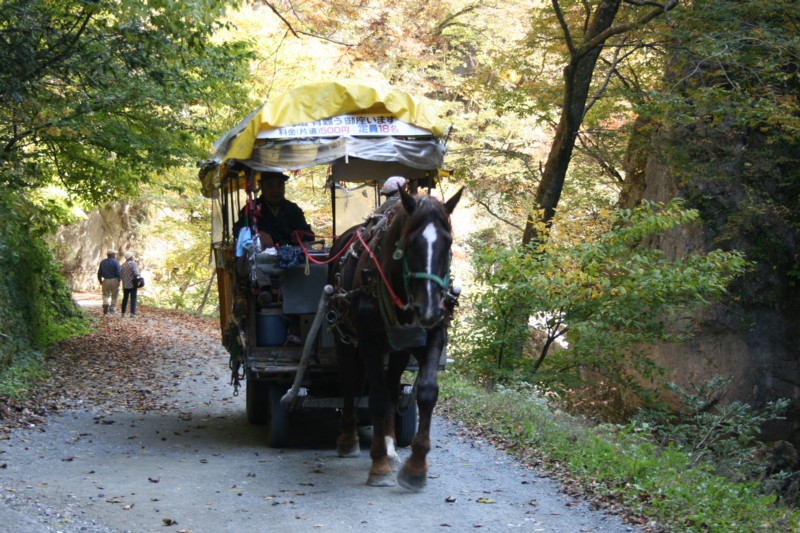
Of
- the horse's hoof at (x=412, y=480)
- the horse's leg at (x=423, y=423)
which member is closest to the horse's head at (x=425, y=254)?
the horse's leg at (x=423, y=423)

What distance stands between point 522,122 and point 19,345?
49.4 feet

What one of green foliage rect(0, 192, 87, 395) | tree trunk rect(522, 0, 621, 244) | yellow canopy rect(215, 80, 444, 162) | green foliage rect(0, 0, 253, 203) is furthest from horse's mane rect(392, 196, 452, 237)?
tree trunk rect(522, 0, 621, 244)

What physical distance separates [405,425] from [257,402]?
2150 millimetres

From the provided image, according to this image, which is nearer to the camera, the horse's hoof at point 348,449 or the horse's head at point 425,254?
the horse's head at point 425,254

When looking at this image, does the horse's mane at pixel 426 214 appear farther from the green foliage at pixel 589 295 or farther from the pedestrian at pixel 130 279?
the pedestrian at pixel 130 279

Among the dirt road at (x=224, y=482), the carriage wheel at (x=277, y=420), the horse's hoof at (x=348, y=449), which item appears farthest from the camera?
the carriage wheel at (x=277, y=420)

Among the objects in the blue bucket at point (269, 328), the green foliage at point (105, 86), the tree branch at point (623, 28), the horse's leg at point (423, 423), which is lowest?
the horse's leg at point (423, 423)

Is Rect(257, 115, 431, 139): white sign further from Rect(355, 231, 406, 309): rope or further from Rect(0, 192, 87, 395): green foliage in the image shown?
Rect(0, 192, 87, 395): green foliage

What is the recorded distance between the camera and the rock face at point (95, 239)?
128ft

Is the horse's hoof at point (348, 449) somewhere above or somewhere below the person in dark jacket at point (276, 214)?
below

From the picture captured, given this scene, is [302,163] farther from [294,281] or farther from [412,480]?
[412,480]

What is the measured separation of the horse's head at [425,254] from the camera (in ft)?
21.1

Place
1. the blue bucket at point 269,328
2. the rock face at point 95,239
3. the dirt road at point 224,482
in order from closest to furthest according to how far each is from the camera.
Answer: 1. the dirt road at point 224,482
2. the blue bucket at point 269,328
3. the rock face at point 95,239

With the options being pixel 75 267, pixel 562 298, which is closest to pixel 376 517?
pixel 562 298
